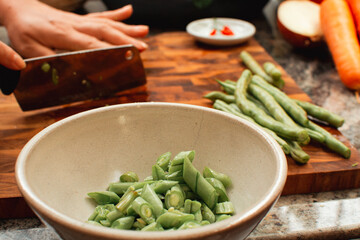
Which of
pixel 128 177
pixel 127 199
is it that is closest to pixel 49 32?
pixel 128 177

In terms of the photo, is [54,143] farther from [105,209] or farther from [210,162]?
[210,162]

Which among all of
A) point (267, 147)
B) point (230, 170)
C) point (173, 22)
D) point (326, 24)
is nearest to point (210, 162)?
point (230, 170)

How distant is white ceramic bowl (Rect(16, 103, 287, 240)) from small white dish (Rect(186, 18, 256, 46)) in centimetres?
120

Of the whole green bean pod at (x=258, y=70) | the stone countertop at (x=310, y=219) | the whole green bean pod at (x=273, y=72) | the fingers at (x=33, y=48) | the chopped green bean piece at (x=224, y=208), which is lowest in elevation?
the stone countertop at (x=310, y=219)

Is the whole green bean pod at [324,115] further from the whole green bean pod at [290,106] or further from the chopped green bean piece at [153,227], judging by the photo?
the chopped green bean piece at [153,227]

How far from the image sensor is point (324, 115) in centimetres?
132

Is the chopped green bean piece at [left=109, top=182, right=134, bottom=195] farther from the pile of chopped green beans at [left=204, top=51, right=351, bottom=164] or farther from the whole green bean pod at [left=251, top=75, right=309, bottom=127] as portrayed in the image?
the whole green bean pod at [left=251, top=75, right=309, bottom=127]

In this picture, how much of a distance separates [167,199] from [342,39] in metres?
1.41

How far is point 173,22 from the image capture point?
2.44 meters

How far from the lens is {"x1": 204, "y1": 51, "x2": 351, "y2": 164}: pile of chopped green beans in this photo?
3.79ft

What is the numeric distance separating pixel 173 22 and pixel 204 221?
1898 mm

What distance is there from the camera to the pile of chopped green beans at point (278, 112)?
116cm

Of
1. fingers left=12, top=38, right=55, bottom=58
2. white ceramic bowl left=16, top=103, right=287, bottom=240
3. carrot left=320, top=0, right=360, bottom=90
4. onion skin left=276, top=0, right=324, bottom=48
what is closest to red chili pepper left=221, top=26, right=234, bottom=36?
onion skin left=276, top=0, right=324, bottom=48

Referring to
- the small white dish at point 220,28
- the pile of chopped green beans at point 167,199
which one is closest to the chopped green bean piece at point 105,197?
the pile of chopped green beans at point 167,199
